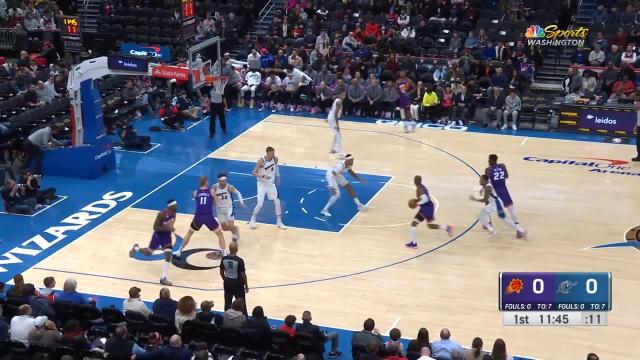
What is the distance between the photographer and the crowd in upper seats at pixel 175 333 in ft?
45.1

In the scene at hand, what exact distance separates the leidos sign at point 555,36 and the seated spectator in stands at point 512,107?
157 inches

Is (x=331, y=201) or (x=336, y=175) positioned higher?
(x=336, y=175)

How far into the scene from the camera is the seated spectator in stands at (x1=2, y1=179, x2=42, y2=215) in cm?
2241

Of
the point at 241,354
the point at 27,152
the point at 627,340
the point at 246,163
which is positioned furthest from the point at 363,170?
the point at 241,354

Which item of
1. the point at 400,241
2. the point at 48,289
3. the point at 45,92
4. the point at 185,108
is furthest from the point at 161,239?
the point at 185,108

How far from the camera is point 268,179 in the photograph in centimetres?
2122

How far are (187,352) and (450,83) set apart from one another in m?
19.2

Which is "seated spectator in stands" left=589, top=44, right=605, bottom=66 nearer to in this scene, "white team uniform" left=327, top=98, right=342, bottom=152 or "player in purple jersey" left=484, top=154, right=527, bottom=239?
"white team uniform" left=327, top=98, right=342, bottom=152

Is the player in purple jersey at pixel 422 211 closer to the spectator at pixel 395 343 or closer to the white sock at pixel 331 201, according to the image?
the white sock at pixel 331 201

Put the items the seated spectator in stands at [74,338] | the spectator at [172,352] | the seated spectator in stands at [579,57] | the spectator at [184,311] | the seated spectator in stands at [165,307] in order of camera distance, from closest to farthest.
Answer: the spectator at [172,352]
the seated spectator in stands at [74,338]
the spectator at [184,311]
the seated spectator in stands at [165,307]
the seated spectator in stands at [579,57]

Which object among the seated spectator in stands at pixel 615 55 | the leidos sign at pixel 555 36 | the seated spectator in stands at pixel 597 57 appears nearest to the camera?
the seated spectator in stands at pixel 615 55

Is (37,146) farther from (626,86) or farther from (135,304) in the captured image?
(626,86)

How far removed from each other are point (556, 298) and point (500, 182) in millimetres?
9092

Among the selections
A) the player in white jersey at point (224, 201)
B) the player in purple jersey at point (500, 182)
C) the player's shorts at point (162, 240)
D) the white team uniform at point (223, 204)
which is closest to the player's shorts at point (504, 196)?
the player in purple jersey at point (500, 182)
